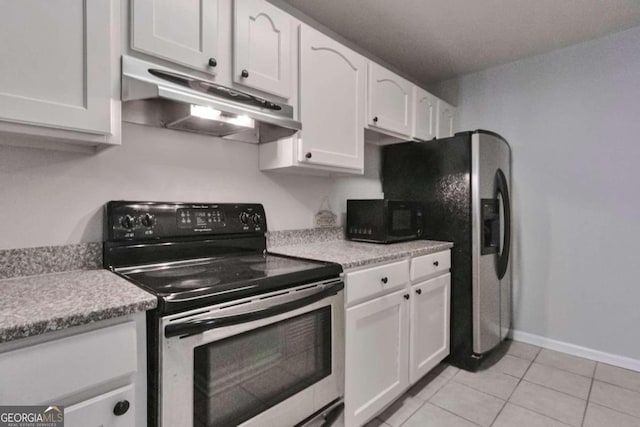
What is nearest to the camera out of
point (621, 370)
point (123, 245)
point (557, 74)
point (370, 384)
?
point (123, 245)

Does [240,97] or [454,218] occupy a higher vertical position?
[240,97]

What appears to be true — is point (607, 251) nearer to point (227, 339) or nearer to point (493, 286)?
point (493, 286)

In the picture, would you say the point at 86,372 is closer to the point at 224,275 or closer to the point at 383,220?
the point at 224,275

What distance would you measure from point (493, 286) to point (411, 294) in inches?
33.0

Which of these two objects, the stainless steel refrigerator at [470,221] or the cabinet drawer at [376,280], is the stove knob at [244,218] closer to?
the cabinet drawer at [376,280]

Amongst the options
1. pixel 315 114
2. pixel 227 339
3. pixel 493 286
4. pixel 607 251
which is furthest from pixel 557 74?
pixel 227 339

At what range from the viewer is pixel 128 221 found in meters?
1.29

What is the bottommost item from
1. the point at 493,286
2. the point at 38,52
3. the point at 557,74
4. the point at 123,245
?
the point at 493,286

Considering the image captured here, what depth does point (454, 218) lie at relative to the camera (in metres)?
2.23

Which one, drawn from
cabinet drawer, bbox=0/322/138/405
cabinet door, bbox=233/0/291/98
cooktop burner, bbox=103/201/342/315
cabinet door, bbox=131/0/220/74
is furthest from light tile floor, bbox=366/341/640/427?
cabinet door, bbox=131/0/220/74

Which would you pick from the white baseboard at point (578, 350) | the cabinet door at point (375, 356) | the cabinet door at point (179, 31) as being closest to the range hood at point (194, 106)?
the cabinet door at point (179, 31)

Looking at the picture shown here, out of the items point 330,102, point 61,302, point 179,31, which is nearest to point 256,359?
point 61,302

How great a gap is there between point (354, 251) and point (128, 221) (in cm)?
108

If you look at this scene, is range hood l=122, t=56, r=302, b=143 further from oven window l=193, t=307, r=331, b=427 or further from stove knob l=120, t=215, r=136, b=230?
oven window l=193, t=307, r=331, b=427
